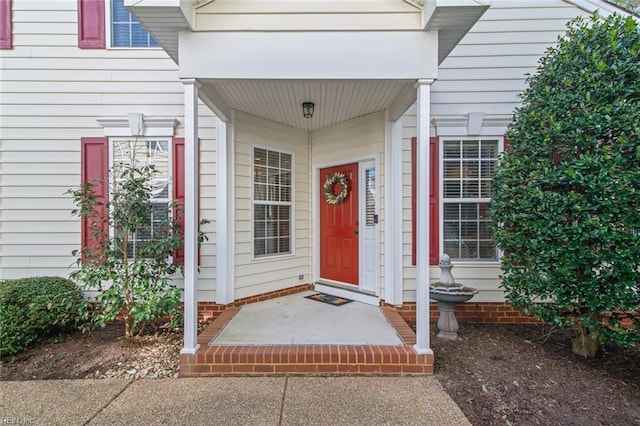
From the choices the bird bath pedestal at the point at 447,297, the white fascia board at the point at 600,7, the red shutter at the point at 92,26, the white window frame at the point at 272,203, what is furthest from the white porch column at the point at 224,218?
the white fascia board at the point at 600,7

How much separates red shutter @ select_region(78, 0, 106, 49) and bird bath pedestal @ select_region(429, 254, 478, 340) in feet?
16.1

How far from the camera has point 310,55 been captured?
2.50 meters

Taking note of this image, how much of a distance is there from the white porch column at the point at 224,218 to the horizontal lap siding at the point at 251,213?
0.09 metres

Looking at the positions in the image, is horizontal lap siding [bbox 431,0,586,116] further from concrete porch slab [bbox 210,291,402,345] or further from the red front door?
concrete porch slab [bbox 210,291,402,345]

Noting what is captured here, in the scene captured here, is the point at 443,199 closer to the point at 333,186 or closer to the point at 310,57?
the point at 333,186

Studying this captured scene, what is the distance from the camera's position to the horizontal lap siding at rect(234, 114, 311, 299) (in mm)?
3857

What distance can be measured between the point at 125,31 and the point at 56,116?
1.37m

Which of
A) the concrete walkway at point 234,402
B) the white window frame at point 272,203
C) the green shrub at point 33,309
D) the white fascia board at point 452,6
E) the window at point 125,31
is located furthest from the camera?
the white window frame at point 272,203

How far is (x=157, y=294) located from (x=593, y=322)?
403 centimetres

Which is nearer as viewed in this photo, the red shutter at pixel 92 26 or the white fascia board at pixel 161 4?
the white fascia board at pixel 161 4

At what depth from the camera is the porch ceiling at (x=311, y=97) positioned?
3051mm

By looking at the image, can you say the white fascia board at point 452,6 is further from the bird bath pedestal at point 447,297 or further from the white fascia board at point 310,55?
the bird bath pedestal at point 447,297

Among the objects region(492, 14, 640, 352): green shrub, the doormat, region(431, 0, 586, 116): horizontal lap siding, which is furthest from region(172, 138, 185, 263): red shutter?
region(492, 14, 640, 352): green shrub

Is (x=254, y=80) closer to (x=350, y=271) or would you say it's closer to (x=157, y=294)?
(x=157, y=294)
